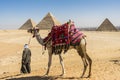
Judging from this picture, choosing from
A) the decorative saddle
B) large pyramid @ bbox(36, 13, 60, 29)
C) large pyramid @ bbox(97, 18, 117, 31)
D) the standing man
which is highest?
large pyramid @ bbox(36, 13, 60, 29)

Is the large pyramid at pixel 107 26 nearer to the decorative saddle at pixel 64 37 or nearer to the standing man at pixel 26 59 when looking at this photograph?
the standing man at pixel 26 59

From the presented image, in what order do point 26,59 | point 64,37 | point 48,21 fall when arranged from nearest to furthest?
point 64,37, point 26,59, point 48,21

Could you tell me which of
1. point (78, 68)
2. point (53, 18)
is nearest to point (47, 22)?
point (53, 18)

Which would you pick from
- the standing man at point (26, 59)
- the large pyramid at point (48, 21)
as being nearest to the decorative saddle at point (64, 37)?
the standing man at point (26, 59)

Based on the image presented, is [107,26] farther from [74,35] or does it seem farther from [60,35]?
[74,35]

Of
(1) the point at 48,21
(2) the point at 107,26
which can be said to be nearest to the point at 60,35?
(1) the point at 48,21

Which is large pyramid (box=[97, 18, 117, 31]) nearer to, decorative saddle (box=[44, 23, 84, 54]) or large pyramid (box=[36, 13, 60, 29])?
large pyramid (box=[36, 13, 60, 29])

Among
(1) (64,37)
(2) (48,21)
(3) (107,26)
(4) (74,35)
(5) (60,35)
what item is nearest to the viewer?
(4) (74,35)

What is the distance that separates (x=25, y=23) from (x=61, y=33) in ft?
260

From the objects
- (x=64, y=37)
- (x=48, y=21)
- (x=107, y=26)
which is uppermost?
(x=48, y=21)

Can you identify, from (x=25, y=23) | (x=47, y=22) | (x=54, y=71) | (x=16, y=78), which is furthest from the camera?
(x=25, y=23)

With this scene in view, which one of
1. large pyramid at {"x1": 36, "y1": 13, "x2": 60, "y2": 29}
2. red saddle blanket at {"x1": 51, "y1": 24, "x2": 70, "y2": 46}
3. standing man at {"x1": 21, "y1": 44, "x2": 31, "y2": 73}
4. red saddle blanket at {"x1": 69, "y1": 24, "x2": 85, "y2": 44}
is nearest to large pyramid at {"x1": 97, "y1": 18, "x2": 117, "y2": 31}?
large pyramid at {"x1": 36, "y1": 13, "x2": 60, "y2": 29}

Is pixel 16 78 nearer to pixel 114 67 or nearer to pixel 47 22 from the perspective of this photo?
pixel 114 67

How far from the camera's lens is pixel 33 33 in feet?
40.0
